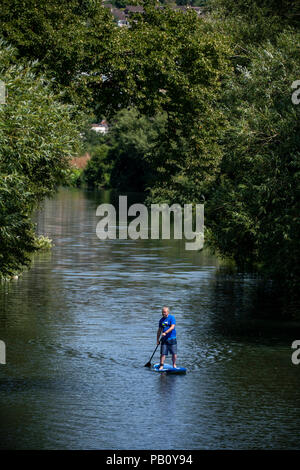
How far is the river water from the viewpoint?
18.4 metres

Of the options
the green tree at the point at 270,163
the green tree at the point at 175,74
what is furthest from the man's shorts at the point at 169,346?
the green tree at the point at 175,74

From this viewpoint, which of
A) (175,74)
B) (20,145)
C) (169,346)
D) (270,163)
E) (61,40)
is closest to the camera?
(169,346)

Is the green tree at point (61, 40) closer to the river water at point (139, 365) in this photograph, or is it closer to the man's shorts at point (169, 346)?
the river water at point (139, 365)

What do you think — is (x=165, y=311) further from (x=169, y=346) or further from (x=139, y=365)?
(x=139, y=365)

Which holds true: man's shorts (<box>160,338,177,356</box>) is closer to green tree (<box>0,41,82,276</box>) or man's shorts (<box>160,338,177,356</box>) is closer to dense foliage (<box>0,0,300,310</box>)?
green tree (<box>0,41,82,276</box>)

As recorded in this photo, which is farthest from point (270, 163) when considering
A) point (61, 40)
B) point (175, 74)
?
point (61, 40)

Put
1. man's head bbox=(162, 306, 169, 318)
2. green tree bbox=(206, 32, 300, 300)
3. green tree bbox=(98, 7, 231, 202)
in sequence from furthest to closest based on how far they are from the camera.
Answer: green tree bbox=(98, 7, 231, 202) < green tree bbox=(206, 32, 300, 300) < man's head bbox=(162, 306, 169, 318)

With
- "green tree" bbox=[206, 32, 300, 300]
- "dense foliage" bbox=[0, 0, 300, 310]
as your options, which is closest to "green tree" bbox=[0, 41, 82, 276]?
"dense foliage" bbox=[0, 0, 300, 310]

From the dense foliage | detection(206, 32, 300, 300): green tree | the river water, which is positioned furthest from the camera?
detection(206, 32, 300, 300): green tree

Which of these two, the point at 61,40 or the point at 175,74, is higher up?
the point at 61,40

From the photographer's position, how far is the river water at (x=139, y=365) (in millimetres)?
18359

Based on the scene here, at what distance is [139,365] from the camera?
25578mm

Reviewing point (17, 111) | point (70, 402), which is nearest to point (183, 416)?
point (70, 402)
